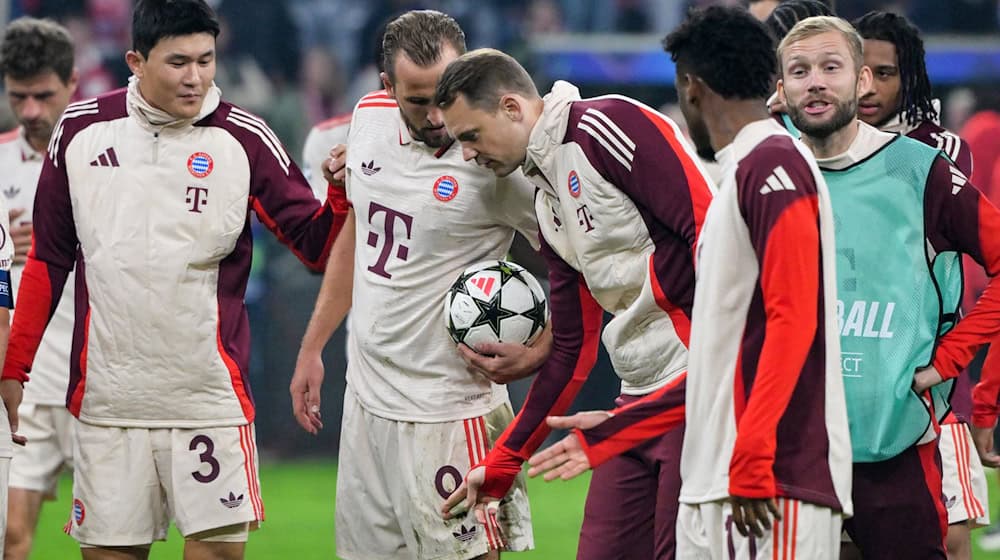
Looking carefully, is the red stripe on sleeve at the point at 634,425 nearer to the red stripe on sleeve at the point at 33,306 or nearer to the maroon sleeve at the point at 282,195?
the maroon sleeve at the point at 282,195

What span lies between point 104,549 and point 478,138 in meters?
1.95

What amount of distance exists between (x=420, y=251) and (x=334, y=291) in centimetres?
56

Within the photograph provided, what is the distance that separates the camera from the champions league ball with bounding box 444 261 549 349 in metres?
4.55

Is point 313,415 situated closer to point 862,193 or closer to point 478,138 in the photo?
point 478,138

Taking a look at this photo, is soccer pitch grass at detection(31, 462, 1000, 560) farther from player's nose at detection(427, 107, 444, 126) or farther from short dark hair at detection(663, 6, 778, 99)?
short dark hair at detection(663, 6, 778, 99)

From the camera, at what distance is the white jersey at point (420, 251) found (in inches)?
187

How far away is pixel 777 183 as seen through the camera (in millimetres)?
3279

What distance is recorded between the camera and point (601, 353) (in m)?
9.84

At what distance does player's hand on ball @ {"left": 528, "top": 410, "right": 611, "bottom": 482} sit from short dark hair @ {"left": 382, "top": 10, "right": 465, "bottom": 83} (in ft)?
4.70

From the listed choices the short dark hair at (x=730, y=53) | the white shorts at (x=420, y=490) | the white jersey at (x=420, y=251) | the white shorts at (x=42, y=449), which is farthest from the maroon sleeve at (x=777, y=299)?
the white shorts at (x=42, y=449)

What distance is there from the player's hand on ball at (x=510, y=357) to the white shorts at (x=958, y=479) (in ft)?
4.74

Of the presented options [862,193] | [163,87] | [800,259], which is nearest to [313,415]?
[163,87]

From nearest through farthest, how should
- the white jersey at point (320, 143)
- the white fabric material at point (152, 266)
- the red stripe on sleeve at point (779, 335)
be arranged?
the red stripe on sleeve at point (779, 335) < the white fabric material at point (152, 266) < the white jersey at point (320, 143)

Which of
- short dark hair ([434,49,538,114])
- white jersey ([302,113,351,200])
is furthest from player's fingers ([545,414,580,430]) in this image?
white jersey ([302,113,351,200])
